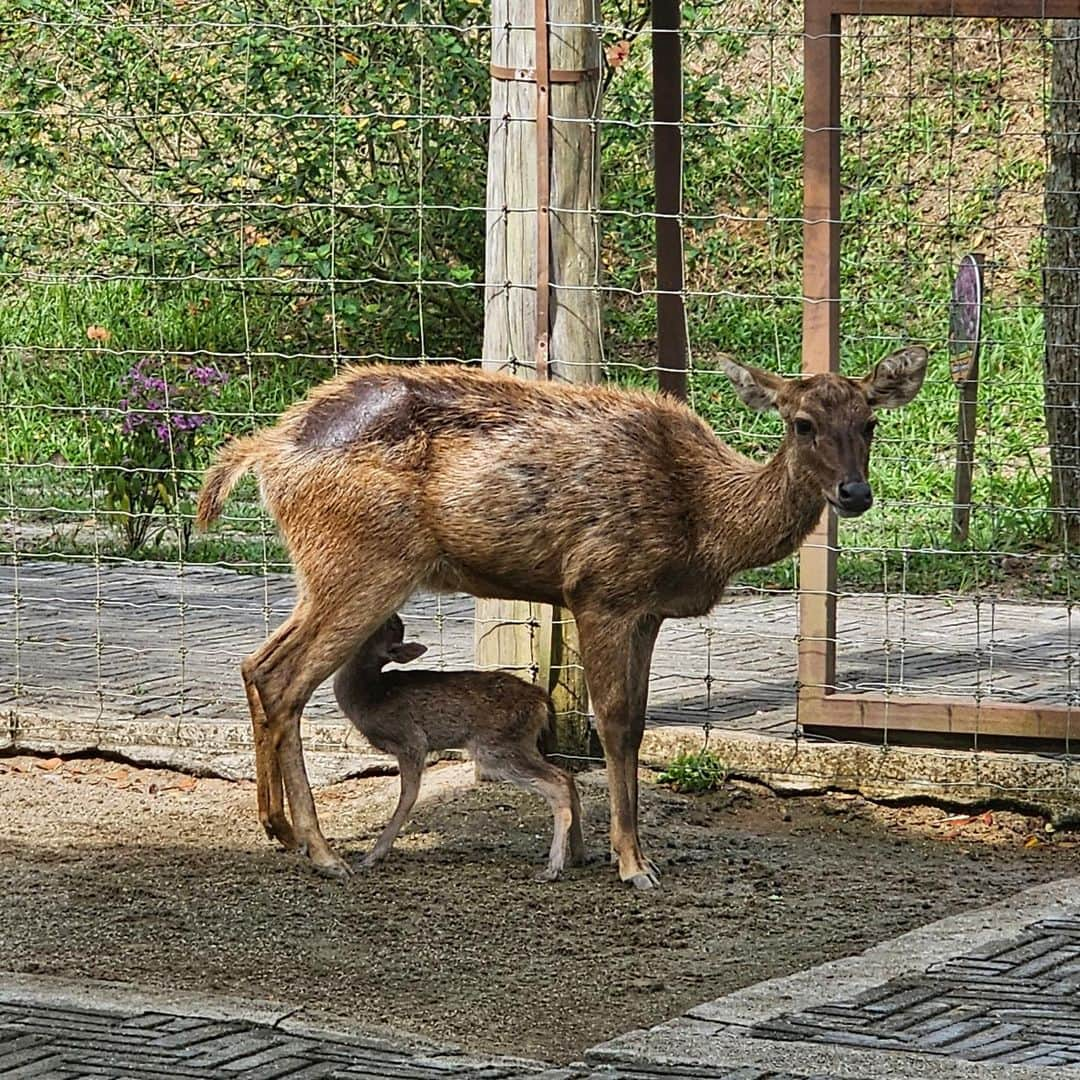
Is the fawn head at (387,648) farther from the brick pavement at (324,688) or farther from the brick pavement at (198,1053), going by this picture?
the brick pavement at (198,1053)

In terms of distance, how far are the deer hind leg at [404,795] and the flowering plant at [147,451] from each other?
4.08 meters

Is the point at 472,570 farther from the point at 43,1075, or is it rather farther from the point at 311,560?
the point at 43,1075

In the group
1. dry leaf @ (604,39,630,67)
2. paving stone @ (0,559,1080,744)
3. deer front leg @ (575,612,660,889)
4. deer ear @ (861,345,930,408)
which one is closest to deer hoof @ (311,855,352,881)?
deer front leg @ (575,612,660,889)

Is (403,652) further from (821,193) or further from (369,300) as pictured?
(369,300)

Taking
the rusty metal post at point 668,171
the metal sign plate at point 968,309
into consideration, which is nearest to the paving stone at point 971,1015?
the rusty metal post at point 668,171

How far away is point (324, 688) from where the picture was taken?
9625 mm

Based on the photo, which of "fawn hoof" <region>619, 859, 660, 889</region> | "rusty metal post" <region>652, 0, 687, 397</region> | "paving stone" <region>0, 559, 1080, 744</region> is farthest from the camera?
"paving stone" <region>0, 559, 1080, 744</region>

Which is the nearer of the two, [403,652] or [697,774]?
[403,652]

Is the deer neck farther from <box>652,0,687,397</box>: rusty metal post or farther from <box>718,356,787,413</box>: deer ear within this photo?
<box>652,0,687,397</box>: rusty metal post

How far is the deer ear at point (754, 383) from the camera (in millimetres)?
6961

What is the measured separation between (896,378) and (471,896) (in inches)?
77.1

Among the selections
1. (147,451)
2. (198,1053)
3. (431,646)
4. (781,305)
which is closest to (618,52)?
(781,305)

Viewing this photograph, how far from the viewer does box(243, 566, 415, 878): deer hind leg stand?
7.17 m

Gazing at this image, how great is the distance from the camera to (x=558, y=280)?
7953 millimetres
